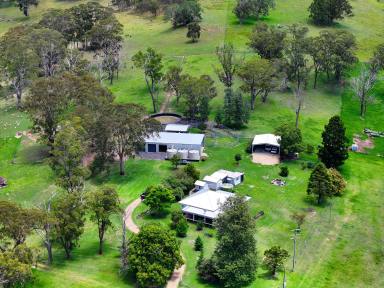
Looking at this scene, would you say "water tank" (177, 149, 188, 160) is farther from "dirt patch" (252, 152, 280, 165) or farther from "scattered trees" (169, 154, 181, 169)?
"dirt patch" (252, 152, 280, 165)

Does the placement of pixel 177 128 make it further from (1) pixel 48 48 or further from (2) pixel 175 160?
(1) pixel 48 48

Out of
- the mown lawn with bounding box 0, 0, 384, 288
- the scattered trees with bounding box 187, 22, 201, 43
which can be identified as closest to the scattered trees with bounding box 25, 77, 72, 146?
the mown lawn with bounding box 0, 0, 384, 288

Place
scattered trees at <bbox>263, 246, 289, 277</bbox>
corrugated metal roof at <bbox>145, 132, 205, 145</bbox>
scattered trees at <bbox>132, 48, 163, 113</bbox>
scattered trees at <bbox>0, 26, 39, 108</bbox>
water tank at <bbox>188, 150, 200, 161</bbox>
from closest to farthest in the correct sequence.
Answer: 1. scattered trees at <bbox>263, 246, 289, 277</bbox>
2. water tank at <bbox>188, 150, 200, 161</bbox>
3. corrugated metal roof at <bbox>145, 132, 205, 145</bbox>
4. scattered trees at <bbox>132, 48, 163, 113</bbox>
5. scattered trees at <bbox>0, 26, 39, 108</bbox>

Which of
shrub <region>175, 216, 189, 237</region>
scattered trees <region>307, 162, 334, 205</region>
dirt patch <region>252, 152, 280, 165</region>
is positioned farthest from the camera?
dirt patch <region>252, 152, 280, 165</region>

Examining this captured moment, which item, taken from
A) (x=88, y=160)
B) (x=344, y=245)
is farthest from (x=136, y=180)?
(x=344, y=245)

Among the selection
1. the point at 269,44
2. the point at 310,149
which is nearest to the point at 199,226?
the point at 310,149

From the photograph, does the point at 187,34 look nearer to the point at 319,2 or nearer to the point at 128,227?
the point at 319,2

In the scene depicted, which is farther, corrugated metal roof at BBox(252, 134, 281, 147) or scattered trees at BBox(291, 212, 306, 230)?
corrugated metal roof at BBox(252, 134, 281, 147)
